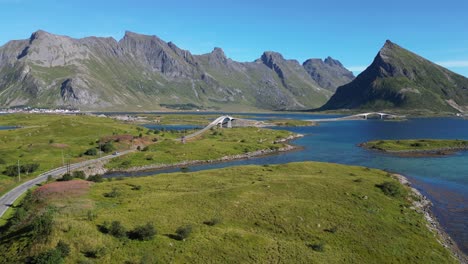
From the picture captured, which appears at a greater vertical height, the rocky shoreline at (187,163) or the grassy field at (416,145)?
the grassy field at (416,145)

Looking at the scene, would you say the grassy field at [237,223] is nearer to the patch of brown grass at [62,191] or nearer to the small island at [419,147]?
the patch of brown grass at [62,191]

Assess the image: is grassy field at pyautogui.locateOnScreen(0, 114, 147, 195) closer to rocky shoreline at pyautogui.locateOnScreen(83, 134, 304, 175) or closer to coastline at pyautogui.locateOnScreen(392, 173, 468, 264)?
rocky shoreline at pyautogui.locateOnScreen(83, 134, 304, 175)

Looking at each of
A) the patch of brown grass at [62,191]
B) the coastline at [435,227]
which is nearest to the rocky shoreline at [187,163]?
the patch of brown grass at [62,191]

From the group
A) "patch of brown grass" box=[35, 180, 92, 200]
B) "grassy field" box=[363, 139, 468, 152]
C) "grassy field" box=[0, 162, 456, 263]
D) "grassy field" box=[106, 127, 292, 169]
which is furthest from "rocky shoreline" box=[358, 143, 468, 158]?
"patch of brown grass" box=[35, 180, 92, 200]

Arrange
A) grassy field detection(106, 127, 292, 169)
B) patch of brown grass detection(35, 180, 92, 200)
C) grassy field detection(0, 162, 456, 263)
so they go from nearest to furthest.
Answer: grassy field detection(0, 162, 456, 263), patch of brown grass detection(35, 180, 92, 200), grassy field detection(106, 127, 292, 169)

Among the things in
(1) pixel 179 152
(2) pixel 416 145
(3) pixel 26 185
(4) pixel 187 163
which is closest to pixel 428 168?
(2) pixel 416 145

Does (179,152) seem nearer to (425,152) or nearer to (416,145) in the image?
(425,152)
